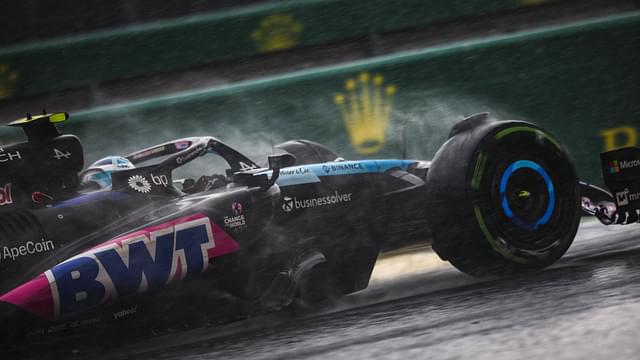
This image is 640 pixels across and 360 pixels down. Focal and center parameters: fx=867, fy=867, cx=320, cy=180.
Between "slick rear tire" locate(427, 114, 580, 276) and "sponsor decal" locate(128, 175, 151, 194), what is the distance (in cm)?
161

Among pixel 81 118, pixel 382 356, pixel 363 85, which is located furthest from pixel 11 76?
pixel 382 356

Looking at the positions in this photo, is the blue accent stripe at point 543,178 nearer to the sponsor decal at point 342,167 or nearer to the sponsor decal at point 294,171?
the sponsor decal at point 342,167

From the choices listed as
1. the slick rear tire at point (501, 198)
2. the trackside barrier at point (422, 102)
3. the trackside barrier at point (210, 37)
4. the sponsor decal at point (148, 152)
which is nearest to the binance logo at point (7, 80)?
the trackside barrier at point (210, 37)

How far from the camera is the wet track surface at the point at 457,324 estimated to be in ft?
11.8

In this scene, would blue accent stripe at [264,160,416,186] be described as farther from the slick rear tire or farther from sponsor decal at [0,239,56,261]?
sponsor decal at [0,239,56,261]

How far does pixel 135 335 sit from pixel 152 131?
9.39 feet

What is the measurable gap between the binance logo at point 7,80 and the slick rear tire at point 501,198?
16.3ft

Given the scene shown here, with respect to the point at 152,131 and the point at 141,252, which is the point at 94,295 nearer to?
the point at 141,252

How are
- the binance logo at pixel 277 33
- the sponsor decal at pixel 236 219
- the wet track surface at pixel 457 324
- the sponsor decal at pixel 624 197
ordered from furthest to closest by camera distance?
the binance logo at pixel 277 33
the sponsor decal at pixel 624 197
the sponsor decal at pixel 236 219
the wet track surface at pixel 457 324

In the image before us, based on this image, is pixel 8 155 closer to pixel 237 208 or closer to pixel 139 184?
pixel 139 184

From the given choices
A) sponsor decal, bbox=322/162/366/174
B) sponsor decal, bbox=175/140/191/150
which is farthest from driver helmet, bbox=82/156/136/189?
sponsor decal, bbox=322/162/366/174

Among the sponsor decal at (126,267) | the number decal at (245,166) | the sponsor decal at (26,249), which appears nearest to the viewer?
the sponsor decal at (126,267)

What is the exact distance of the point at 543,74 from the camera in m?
7.48

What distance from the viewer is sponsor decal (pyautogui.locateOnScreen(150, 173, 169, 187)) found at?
15.3 feet
